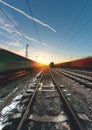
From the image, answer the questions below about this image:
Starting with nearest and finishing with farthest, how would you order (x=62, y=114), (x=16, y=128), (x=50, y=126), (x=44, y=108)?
(x=16, y=128) < (x=50, y=126) < (x=62, y=114) < (x=44, y=108)

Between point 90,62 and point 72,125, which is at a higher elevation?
point 90,62

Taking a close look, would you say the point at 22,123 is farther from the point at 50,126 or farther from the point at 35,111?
the point at 35,111

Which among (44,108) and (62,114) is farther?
(44,108)

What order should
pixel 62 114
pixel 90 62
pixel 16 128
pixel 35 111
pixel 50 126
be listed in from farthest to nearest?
pixel 90 62, pixel 35 111, pixel 62 114, pixel 50 126, pixel 16 128

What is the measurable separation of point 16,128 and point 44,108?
1.64 m

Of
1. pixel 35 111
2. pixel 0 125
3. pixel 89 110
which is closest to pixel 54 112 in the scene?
pixel 35 111

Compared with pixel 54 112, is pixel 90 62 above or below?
above

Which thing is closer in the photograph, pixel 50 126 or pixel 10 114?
pixel 50 126

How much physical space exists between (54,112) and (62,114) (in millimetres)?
320

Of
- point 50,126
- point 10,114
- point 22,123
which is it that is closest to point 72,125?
point 50,126

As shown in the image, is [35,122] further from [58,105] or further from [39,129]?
[58,105]

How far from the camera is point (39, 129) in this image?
A: 10.0 feet

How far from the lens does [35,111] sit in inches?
163

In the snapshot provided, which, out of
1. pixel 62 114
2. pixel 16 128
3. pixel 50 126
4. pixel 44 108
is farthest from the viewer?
pixel 44 108
